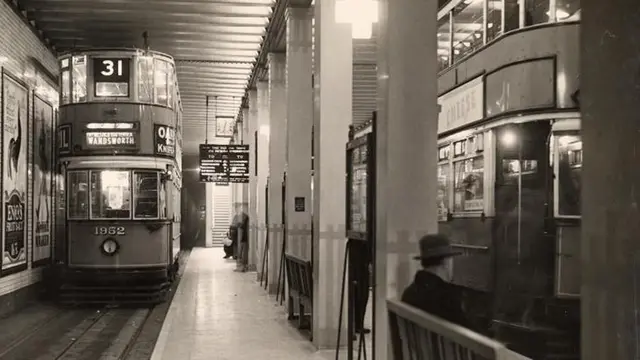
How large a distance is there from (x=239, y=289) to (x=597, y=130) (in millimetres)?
14457

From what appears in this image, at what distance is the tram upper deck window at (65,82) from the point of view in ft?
45.7

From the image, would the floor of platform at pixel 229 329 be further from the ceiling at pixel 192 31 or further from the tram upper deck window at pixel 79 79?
the ceiling at pixel 192 31

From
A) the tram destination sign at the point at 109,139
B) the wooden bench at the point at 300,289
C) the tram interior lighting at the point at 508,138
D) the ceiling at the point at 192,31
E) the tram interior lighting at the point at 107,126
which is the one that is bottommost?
the wooden bench at the point at 300,289

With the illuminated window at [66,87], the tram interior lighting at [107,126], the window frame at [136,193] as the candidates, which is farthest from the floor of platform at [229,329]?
the illuminated window at [66,87]

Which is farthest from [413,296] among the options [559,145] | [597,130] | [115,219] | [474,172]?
[115,219]

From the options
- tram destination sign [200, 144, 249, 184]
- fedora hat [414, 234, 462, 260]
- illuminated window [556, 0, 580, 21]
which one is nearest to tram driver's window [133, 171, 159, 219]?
illuminated window [556, 0, 580, 21]

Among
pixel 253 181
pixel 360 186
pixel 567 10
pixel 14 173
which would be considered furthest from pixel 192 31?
pixel 360 186

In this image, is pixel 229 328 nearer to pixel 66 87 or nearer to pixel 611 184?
pixel 66 87

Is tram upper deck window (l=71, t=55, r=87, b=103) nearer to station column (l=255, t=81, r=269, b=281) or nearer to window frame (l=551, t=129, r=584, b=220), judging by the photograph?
station column (l=255, t=81, r=269, b=281)

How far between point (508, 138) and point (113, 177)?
26.3 ft

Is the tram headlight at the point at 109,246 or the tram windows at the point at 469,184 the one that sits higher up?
the tram windows at the point at 469,184

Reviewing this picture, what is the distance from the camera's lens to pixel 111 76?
1389 centimetres

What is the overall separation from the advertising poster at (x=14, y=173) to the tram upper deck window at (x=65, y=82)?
27.2 inches

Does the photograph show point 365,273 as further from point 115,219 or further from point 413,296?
point 115,219
